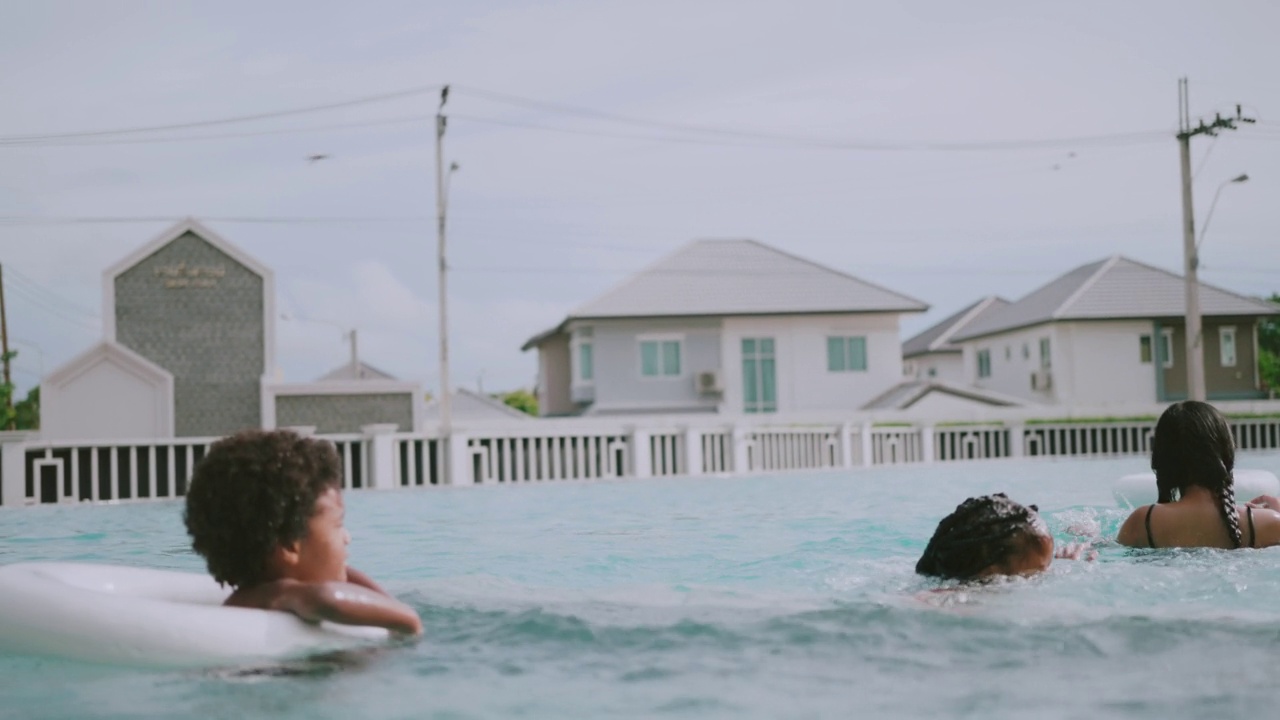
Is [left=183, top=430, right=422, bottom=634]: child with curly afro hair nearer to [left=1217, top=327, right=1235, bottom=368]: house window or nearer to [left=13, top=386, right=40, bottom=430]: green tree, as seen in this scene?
[left=1217, top=327, right=1235, bottom=368]: house window

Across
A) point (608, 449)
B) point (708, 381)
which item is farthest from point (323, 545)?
point (708, 381)

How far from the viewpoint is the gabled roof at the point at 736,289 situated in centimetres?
3400

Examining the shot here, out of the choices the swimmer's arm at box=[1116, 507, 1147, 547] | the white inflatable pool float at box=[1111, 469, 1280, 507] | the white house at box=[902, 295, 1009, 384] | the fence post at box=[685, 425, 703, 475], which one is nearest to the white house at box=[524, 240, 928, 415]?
the fence post at box=[685, 425, 703, 475]

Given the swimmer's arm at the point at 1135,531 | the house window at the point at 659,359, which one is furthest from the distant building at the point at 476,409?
the swimmer's arm at the point at 1135,531

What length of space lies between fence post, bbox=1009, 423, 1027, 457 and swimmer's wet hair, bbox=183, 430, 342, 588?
76.2 feet

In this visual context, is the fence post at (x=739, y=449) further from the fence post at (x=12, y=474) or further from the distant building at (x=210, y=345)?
the fence post at (x=12, y=474)

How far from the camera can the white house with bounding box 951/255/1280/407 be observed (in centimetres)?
3616

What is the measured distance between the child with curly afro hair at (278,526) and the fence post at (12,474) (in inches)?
548

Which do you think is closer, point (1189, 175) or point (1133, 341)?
point (1189, 175)

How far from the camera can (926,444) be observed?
24234mm

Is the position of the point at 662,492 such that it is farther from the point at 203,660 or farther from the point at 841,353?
the point at 841,353

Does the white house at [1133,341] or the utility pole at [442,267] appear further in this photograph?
the white house at [1133,341]

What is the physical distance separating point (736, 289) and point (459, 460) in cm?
1740

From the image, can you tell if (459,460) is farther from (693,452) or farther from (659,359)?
(659,359)
